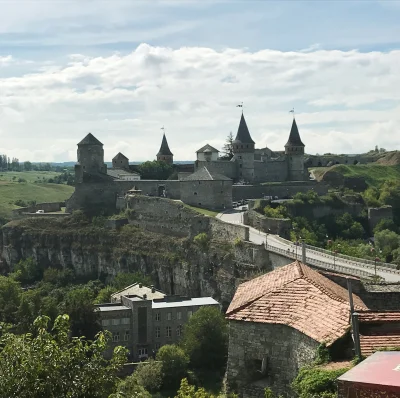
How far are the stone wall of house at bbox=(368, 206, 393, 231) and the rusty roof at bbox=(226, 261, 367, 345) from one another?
56256 millimetres

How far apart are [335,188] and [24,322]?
46.3 metres

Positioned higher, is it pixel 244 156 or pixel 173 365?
pixel 244 156

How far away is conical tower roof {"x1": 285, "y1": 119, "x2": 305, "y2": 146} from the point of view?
273ft


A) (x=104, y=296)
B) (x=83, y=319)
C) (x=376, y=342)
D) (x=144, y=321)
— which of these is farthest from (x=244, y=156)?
(x=376, y=342)

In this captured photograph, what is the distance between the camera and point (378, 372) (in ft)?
32.0

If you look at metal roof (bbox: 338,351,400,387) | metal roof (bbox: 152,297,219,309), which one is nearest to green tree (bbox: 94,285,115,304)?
metal roof (bbox: 152,297,219,309)

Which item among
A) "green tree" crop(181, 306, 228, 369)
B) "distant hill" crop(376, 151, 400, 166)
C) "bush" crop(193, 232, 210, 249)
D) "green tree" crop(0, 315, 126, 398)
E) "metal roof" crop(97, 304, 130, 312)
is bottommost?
"green tree" crop(181, 306, 228, 369)

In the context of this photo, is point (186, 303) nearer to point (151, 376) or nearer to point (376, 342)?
point (151, 376)

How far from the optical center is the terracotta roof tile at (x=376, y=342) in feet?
38.9

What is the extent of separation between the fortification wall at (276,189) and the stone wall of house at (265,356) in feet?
196

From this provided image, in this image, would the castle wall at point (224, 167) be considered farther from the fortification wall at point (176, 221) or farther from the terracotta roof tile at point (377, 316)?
the terracotta roof tile at point (377, 316)

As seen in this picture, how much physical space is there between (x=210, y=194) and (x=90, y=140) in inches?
687

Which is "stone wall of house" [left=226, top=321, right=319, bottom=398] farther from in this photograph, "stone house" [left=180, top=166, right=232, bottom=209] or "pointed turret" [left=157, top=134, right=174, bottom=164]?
"pointed turret" [left=157, top=134, right=174, bottom=164]

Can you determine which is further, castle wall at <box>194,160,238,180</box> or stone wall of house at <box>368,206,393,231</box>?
castle wall at <box>194,160,238,180</box>
